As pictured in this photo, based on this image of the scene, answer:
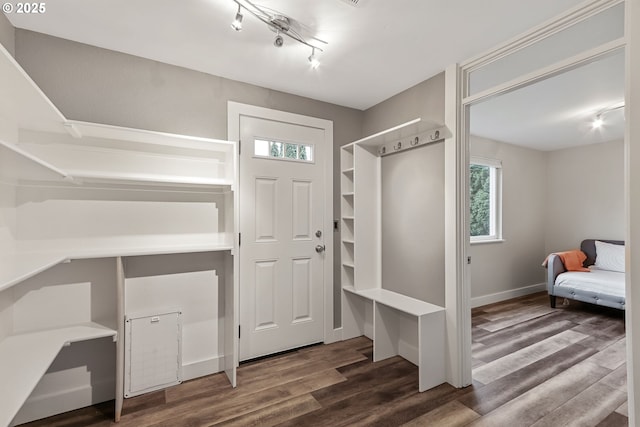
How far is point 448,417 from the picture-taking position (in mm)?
1931

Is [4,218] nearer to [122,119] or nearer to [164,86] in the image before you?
[122,119]

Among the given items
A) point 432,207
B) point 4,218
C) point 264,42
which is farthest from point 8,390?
point 432,207

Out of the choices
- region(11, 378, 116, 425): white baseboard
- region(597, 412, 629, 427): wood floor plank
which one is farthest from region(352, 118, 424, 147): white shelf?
region(11, 378, 116, 425): white baseboard

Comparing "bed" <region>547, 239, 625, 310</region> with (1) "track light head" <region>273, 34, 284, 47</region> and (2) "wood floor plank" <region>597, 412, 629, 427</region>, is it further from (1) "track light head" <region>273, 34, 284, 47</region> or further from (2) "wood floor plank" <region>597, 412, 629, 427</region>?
(1) "track light head" <region>273, 34, 284, 47</region>

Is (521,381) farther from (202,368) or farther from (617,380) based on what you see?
(202,368)

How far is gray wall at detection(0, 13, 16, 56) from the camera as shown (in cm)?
172

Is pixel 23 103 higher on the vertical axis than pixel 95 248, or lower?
higher

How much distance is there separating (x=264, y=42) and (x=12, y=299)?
89.0 inches

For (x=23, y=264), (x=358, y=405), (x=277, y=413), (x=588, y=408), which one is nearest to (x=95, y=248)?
(x=23, y=264)

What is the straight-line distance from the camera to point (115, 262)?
2.11m

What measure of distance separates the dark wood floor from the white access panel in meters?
0.09

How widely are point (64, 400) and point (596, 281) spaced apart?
18.3 feet

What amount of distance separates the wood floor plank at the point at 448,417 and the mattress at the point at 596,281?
121 inches

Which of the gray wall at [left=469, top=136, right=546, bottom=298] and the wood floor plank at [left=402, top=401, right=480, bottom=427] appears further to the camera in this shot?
the gray wall at [left=469, top=136, right=546, bottom=298]
